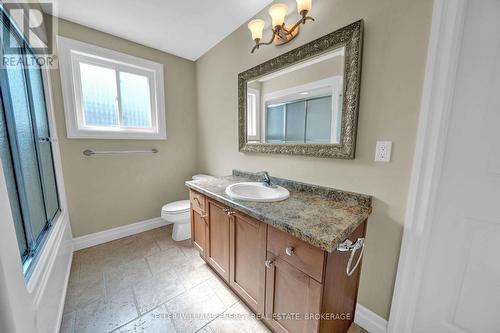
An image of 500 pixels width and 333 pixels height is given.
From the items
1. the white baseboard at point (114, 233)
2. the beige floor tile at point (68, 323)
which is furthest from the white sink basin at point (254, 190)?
the white baseboard at point (114, 233)

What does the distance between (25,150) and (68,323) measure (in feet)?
3.76

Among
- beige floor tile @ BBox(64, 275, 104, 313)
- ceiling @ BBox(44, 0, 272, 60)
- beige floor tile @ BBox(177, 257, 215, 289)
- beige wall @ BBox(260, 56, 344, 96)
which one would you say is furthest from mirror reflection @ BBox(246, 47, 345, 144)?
beige floor tile @ BBox(64, 275, 104, 313)

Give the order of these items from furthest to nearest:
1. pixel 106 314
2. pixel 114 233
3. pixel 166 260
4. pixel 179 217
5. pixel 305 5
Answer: pixel 114 233, pixel 179 217, pixel 166 260, pixel 106 314, pixel 305 5

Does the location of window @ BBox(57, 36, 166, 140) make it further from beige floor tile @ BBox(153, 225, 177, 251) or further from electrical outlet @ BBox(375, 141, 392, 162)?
electrical outlet @ BBox(375, 141, 392, 162)

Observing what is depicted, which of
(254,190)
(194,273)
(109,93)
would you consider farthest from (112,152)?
(254,190)

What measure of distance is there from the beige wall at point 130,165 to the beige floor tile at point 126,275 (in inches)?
27.3

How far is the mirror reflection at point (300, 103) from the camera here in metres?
1.20

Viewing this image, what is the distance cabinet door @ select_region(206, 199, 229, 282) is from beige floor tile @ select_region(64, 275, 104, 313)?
0.89 m

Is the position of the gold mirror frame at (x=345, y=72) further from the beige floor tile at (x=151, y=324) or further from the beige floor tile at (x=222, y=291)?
the beige floor tile at (x=151, y=324)

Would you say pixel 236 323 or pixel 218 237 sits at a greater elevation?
pixel 218 237

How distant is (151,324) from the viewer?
1.19 m

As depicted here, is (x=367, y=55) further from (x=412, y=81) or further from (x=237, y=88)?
(x=237, y=88)

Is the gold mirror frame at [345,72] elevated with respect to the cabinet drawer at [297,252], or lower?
elevated

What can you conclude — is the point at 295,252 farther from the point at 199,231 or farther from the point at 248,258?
the point at 199,231
